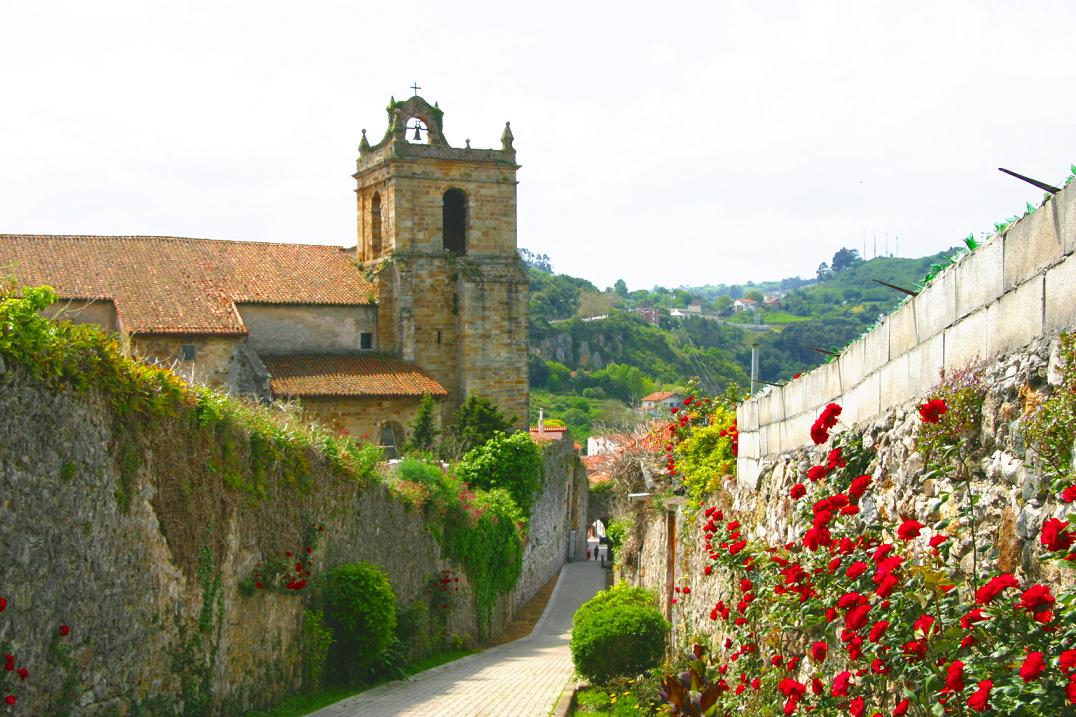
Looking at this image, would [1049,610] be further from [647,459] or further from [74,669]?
[647,459]

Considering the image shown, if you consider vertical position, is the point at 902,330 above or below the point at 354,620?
above

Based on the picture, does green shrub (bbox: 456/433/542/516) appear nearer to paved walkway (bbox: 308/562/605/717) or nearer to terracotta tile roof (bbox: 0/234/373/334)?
paved walkway (bbox: 308/562/605/717)

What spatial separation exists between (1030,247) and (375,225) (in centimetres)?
4485

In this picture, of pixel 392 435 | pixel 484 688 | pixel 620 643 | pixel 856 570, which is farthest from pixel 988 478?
pixel 392 435

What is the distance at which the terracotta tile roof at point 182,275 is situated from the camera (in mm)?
40812

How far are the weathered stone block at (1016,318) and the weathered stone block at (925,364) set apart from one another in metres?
0.66

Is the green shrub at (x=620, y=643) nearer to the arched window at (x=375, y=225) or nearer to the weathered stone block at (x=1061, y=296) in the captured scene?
the weathered stone block at (x=1061, y=296)

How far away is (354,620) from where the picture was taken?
61.4 feet

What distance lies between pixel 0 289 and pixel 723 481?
7131 millimetres

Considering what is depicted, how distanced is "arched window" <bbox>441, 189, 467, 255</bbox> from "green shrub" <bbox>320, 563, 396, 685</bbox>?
31.0 m

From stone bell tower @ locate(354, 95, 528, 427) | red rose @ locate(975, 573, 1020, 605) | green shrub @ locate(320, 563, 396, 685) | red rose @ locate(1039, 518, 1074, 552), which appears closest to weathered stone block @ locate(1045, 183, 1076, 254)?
red rose @ locate(1039, 518, 1074, 552)

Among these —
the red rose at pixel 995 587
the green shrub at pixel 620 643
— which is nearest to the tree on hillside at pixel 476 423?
the green shrub at pixel 620 643

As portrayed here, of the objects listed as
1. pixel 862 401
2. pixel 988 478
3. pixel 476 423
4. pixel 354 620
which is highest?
pixel 476 423

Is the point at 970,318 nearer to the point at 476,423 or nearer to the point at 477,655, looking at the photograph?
the point at 477,655
